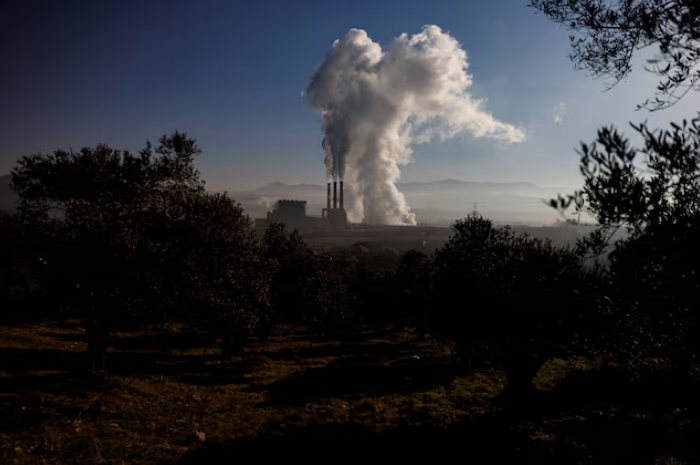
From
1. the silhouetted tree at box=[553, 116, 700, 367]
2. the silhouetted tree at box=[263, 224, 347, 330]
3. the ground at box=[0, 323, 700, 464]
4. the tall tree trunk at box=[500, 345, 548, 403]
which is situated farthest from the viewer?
the silhouetted tree at box=[263, 224, 347, 330]

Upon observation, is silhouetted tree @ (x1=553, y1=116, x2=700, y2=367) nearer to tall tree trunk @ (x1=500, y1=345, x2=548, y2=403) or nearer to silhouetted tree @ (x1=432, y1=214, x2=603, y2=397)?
silhouetted tree @ (x1=432, y1=214, x2=603, y2=397)

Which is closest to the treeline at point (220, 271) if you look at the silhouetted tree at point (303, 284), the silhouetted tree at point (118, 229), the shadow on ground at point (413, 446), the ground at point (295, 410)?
the silhouetted tree at point (118, 229)

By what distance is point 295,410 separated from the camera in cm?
2062

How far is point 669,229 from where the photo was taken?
7941mm

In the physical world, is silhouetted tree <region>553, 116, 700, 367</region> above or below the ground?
above

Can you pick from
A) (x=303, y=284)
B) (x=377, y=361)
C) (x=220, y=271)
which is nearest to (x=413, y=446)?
(x=220, y=271)

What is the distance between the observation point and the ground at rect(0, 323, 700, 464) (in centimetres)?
1295

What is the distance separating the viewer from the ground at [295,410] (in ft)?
42.5

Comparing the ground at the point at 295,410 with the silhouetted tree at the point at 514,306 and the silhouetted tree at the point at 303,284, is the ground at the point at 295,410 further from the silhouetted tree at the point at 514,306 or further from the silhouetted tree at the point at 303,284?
the silhouetted tree at the point at 303,284

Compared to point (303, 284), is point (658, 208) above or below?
above

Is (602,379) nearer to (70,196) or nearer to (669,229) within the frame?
(669,229)

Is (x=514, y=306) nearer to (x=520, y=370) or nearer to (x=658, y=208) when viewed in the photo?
(x=520, y=370)

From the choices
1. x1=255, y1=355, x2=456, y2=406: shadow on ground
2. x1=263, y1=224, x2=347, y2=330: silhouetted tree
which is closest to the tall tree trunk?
x1=255, y1=355, x2=456, y2=406: shadow on ground

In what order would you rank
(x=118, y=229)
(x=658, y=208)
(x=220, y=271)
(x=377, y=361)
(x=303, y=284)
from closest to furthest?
(x=658, y=208)
(x=118, y=229)
(x=220, y=271)
(x=377, y=361)
(x=303, y=284)
